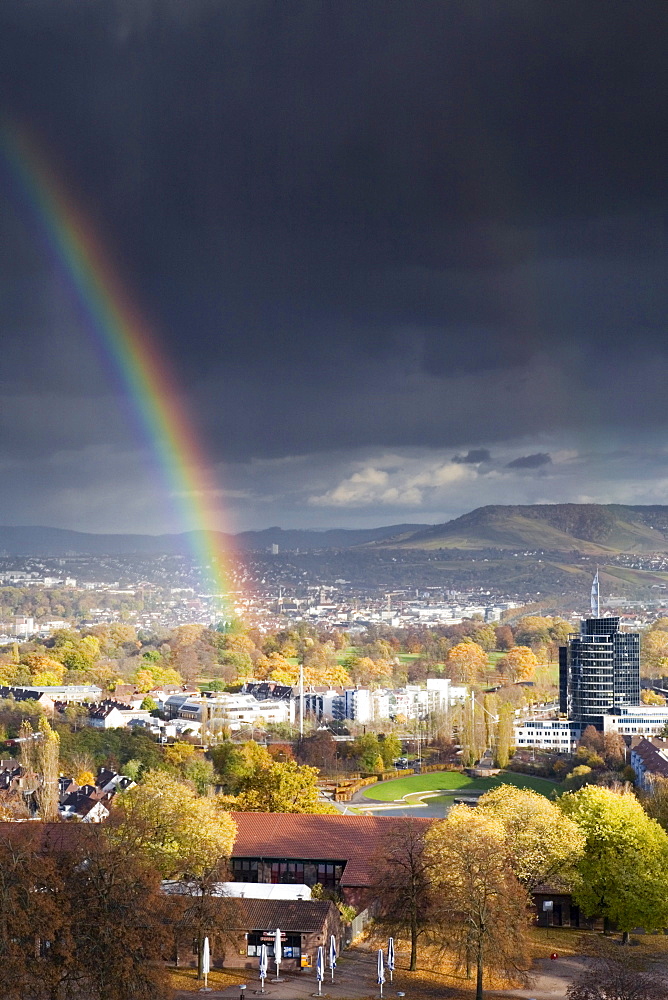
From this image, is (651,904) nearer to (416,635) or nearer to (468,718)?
(468,718)

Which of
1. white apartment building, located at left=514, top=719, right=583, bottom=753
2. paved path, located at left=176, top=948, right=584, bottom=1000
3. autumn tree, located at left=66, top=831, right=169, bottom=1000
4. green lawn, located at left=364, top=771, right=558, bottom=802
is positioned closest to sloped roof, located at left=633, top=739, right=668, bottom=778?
green lawn, located at left=364, top=771, right=558, bottom=802

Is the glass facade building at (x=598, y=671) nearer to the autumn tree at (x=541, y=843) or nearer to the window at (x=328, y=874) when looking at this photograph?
the window at (x=328, y=874)

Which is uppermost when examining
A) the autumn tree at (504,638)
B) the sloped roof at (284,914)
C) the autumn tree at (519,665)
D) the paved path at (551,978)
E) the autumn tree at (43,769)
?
the autumn tree at (504,638)

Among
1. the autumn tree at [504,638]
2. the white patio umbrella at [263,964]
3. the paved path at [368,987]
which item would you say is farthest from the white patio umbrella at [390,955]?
the autumn tree at [504,638]

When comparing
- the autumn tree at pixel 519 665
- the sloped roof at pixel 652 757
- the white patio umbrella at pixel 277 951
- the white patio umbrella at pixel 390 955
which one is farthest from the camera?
the autumn tree at pixel 519 665

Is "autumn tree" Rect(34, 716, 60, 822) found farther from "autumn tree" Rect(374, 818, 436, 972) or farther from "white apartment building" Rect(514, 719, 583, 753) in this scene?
"white apartment building" Rect(514, 719, 583, 753)
